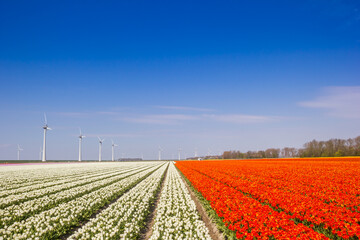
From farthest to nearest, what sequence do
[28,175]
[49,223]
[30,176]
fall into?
[28,175] < [30,176] < [49,223]

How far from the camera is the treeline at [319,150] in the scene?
9706cm

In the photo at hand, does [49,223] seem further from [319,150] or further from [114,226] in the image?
[319,150]

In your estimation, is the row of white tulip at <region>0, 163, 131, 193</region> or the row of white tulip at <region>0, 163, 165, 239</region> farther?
the row of white tulip at <region>0, 163, 131, 193</region>

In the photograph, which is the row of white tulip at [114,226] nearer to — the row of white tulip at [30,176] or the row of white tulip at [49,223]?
the row of white tulip at [49,223]

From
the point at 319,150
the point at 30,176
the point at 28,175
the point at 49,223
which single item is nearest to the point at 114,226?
the point at 49,223

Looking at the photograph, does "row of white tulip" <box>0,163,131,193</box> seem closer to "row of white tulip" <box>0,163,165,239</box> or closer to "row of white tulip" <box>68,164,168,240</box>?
"row of white tulip" <box>0,163,165,239</box>

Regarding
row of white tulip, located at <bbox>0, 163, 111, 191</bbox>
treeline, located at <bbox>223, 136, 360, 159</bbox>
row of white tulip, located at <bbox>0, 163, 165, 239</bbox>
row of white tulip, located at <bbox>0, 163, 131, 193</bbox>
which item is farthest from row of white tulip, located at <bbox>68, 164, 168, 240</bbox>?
treeline, located at <bbox>223, 136, 360, 159</bbox>

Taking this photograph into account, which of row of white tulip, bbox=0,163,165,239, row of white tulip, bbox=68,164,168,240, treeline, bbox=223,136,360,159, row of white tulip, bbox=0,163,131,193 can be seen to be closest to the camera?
row of white tulip, bbox=68,164,168,240

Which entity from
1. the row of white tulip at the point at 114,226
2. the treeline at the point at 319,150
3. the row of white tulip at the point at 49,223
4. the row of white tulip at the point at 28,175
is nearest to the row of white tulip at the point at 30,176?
the row of white tulip at the point at 28,175

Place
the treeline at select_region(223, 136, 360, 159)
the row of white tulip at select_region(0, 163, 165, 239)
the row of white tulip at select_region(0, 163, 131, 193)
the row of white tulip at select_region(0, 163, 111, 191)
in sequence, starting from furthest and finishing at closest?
the treeline at select_region(223, 136, 360, 159) < the row of white tulip at select_region(0, 163, 111, 191) < the row of white tulip at select_region(0, 163, 131, 193) < the row of white tulip at select_region(0, 163, 165, 239)

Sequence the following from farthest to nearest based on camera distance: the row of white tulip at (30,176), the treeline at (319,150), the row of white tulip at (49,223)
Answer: the treeline at (319,150) < the row of white tulip at (30,176) < the row of white tulip at (49,223)

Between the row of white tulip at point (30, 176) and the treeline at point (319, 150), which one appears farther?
the treeline at point (319, 150)

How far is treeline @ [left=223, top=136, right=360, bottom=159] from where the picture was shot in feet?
318

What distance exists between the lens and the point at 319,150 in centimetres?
11400
